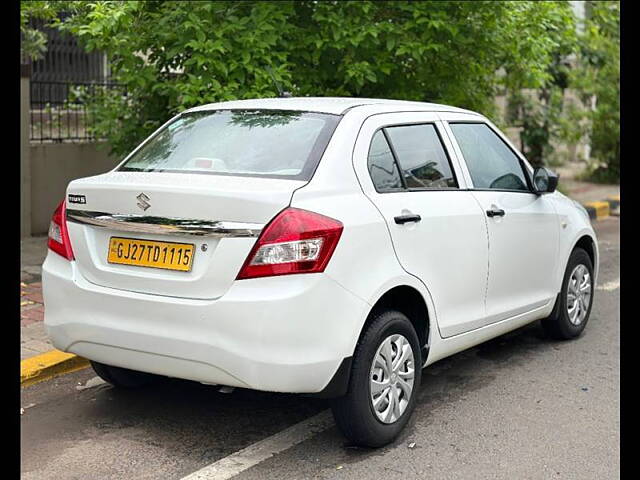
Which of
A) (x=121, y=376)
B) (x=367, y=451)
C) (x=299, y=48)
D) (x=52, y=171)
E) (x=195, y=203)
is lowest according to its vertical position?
(x=367, y=451)

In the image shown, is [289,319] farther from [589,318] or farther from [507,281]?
[589,318]

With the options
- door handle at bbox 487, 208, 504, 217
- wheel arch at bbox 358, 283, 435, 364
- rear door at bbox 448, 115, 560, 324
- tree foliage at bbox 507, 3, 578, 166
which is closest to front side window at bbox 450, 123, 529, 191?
rear door at bbox 448, 115, 560, 324

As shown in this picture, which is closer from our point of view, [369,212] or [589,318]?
[369,212]

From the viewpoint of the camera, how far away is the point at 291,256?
4285mm

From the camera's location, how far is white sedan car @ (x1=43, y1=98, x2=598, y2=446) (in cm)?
429

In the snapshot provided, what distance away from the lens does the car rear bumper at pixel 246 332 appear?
4.25 meters

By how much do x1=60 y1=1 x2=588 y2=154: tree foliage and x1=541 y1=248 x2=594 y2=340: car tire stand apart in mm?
2614

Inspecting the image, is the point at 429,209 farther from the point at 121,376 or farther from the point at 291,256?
the point at 121,376

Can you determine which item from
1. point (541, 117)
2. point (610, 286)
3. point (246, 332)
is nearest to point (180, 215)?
point (246, 332)

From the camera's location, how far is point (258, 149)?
490 cm

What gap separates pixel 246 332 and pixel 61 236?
1262mm

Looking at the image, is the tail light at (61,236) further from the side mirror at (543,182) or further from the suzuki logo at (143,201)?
the side mirror at (543,182)
